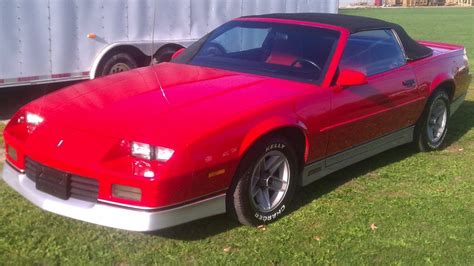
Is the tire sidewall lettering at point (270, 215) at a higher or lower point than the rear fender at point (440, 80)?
lower

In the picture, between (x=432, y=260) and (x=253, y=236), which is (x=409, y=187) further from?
(x=253, y=236)

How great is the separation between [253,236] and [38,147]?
60.6 inches

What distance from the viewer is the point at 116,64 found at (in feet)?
29.2

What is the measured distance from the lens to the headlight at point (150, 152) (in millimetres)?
3756

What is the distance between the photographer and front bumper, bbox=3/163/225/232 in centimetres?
373

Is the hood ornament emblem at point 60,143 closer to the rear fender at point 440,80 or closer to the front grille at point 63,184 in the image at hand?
the front grille at point 63,184

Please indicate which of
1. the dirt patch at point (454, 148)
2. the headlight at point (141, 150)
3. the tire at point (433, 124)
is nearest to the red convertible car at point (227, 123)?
the headlight at point (141, 150)

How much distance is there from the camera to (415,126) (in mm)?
6344

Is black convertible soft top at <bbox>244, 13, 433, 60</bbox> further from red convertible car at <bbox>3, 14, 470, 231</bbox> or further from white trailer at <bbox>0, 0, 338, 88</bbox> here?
white trailer at <bbox>0, 0, 338, 88</bbox>

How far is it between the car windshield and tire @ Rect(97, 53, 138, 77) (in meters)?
3.20

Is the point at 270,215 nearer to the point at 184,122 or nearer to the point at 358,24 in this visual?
the point at 184,122

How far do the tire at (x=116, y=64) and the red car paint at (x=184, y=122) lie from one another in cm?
348

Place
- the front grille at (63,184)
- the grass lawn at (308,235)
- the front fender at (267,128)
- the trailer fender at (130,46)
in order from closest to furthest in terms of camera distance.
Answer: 1. the front grille at (63,184)
2. the grass lawn at (308,235)
3. the front fender at (267,128)
4. the trailer fender at (130,46)

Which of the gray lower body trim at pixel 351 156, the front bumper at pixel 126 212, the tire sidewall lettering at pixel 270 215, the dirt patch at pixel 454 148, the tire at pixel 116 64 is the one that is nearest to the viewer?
the front bumper at pixel 126 212
